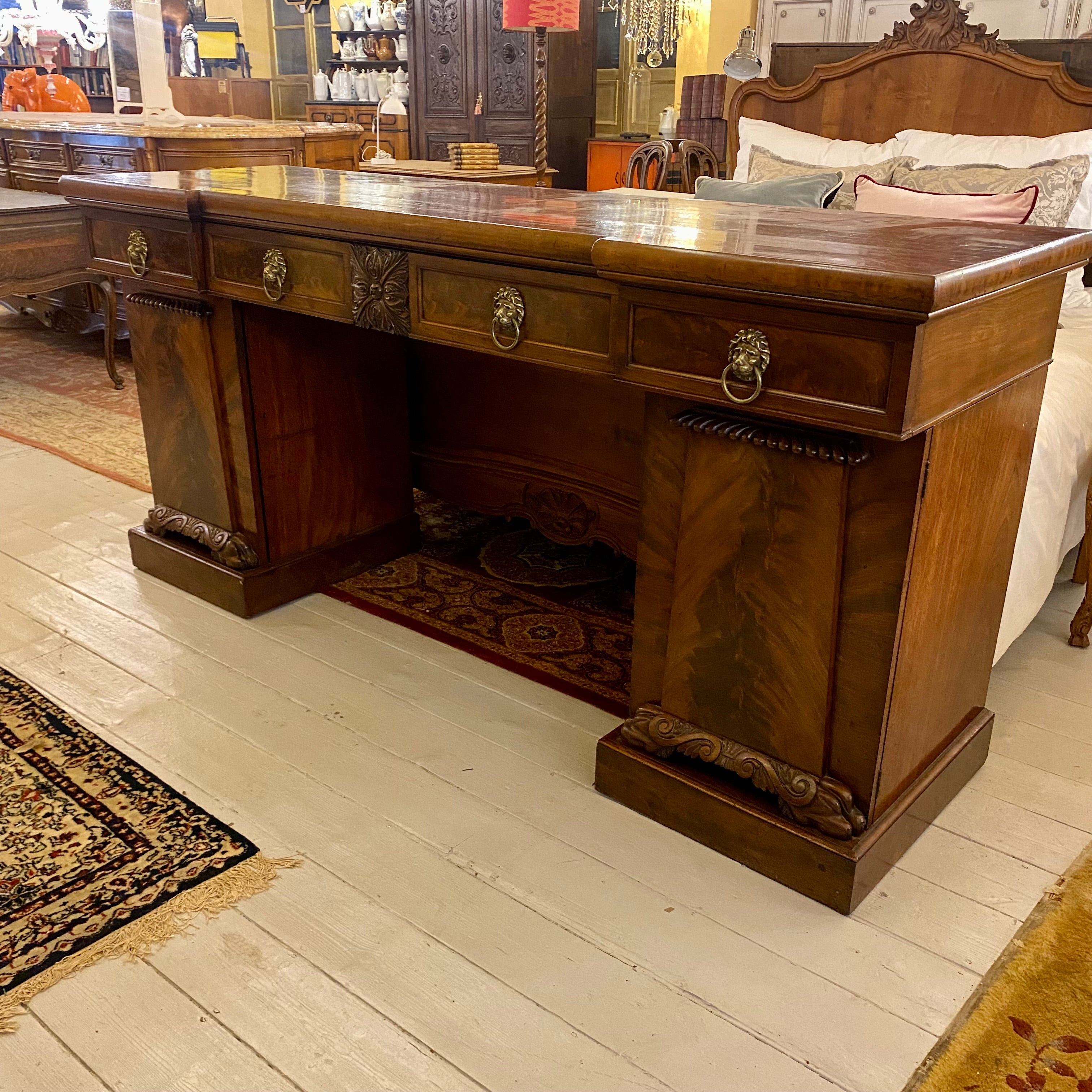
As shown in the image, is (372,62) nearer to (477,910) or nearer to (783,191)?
(783,191)

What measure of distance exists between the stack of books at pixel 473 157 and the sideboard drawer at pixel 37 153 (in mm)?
1923

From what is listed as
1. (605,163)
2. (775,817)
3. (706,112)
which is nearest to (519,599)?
(775,817)

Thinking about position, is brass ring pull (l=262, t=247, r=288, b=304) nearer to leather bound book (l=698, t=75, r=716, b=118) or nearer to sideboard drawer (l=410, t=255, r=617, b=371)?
sideboard drawer (l=410, t=255, r=617, b=371)

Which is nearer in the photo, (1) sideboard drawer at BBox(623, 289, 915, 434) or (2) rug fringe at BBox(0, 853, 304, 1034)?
(1) sideboard drawer at BBox(623, 289, 915, 434)

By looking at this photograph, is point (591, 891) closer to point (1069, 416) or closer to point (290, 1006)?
point (290, 1006)

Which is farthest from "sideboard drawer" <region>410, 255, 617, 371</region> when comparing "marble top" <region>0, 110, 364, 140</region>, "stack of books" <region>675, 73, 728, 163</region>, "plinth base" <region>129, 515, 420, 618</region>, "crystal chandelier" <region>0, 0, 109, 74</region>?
"crystal chandelier" <region>0, 0, 109, 74</region>

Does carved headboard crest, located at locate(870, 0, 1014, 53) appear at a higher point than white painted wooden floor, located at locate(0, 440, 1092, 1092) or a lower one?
higher

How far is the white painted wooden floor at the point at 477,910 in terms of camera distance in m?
1.23

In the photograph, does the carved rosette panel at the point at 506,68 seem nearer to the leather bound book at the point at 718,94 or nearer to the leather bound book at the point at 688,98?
the leather bound book at the point at 688,98

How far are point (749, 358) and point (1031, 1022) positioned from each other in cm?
90

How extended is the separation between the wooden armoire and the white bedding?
18.5 feet

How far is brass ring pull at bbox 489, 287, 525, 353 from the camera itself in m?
1.54

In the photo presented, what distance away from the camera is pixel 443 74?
768cm

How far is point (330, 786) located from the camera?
1.73m
